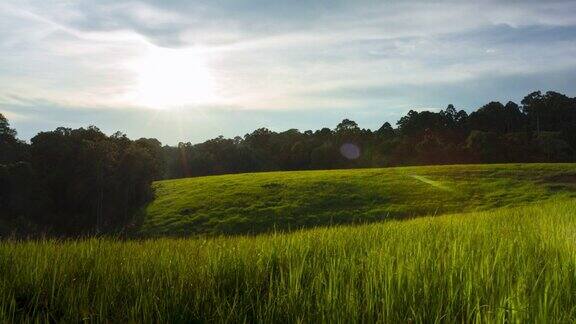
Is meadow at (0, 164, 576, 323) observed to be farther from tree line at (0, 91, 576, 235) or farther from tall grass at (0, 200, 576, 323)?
tree line at (0, 91, 576, 235)

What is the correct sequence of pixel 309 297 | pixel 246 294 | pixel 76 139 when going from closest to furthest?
pixel 309 297 < pixel 246 294 < pixel 76 139

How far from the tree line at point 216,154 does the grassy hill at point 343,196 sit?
4.36 m

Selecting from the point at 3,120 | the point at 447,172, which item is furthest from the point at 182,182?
the point at 447,172

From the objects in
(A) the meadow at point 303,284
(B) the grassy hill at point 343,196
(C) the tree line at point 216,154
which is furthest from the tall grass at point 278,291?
(B) the grassy hill at point 343,196

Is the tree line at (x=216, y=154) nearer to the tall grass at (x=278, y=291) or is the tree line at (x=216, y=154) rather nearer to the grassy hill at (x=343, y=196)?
the grassy hill at (x=343, y=196)

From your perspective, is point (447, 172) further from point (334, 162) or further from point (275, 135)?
point (275, 135)

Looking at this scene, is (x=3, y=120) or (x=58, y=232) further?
(x=3, y=120)

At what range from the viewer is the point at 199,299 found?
4258mm

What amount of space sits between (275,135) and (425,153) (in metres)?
37.9

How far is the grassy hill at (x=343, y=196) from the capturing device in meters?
39.5

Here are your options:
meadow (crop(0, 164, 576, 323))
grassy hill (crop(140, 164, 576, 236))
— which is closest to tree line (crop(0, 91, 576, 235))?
grassy hill (crop(140, 164, 576, 236))

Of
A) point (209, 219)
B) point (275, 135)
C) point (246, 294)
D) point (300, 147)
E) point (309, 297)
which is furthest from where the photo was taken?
point (275, 135)

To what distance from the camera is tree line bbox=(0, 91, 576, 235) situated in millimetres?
39812

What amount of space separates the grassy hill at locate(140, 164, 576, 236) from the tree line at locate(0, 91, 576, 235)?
4.36 metres
